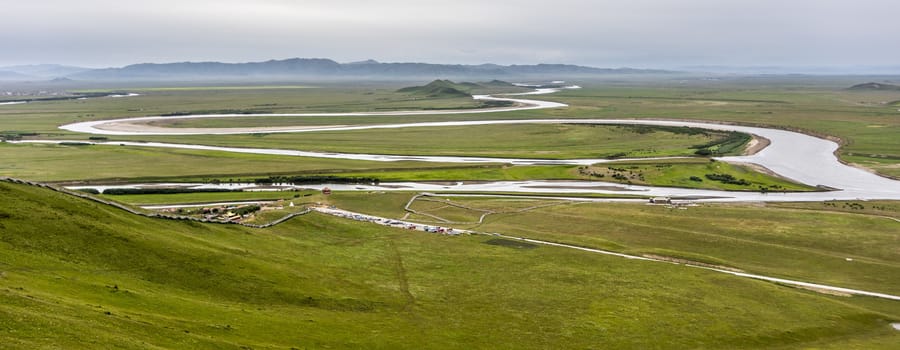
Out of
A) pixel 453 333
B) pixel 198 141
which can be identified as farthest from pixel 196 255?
pixel 198 141

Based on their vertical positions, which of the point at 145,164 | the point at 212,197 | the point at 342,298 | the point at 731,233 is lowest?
the point at 731,233

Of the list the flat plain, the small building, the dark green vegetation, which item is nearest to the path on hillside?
the flat plain

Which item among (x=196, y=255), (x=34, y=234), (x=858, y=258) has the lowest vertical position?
(x=858, y=258)

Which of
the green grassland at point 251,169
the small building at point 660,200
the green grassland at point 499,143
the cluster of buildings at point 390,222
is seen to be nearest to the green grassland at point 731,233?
the cluster of buildings at point 390,222

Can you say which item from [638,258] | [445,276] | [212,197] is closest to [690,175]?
[638,258]

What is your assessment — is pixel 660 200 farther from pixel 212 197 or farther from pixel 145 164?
pixel 145 164

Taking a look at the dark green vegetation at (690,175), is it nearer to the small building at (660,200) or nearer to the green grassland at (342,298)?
the small building at (660,200)

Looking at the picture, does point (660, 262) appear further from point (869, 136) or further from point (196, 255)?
point (869, 136)

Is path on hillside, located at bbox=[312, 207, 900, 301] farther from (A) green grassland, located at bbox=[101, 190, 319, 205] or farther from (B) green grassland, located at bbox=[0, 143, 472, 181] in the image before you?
(B) green grassland, located at bbox=[0, 143, 472, 181]
